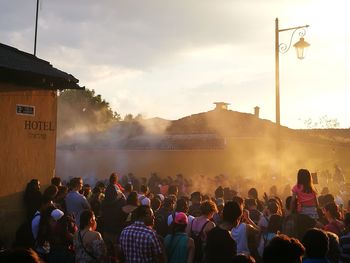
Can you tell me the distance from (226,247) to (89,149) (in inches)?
963

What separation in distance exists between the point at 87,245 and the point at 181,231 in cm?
131

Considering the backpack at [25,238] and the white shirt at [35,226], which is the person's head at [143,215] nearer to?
the white shirt at [35,226]

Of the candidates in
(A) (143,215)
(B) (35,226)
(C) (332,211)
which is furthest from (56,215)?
(C) (332,211)

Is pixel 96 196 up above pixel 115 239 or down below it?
above

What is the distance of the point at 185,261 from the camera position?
6.71 m

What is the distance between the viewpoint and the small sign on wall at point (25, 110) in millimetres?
8970

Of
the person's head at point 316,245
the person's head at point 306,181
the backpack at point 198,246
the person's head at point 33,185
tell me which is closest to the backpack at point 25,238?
the person's head at point 33,185

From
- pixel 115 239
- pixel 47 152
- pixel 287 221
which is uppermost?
pixel 47 152

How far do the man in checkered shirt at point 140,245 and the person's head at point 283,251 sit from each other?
2.24 m

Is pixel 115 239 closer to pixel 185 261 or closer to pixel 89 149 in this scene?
pixel 185 261

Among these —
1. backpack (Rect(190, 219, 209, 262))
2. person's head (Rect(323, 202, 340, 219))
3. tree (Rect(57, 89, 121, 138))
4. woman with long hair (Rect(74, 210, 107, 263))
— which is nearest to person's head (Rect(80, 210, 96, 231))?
woman with long hair (Rect(74, 210, 107, 263))

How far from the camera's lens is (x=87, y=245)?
671cm

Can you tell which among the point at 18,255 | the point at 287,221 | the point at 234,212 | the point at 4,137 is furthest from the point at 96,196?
the point at 18,255

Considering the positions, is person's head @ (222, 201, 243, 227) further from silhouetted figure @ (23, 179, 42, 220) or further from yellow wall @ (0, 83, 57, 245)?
yellow wall @ (0, 83, 57, 245)
